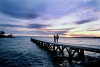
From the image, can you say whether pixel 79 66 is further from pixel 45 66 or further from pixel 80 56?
pixel 45 66

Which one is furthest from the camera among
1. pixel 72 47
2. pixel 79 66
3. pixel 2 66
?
pixel 72 47

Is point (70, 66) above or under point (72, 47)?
under

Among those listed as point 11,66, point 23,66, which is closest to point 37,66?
point 23,66

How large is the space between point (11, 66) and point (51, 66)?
14.3 feet

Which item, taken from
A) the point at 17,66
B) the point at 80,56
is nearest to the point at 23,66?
the point at 17,66

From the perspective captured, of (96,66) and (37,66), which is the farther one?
(37,66)

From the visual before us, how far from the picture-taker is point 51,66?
22.0ft

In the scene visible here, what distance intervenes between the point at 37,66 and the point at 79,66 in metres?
4.42

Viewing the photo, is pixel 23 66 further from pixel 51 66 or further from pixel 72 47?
pixel 72 47

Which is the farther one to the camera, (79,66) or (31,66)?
(31,66)

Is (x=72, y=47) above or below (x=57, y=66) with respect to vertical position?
above

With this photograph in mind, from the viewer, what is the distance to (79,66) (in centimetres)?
616

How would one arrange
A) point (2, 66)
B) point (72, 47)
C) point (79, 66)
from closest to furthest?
point (79, 66) < point (2, 66) < point (72, 47)

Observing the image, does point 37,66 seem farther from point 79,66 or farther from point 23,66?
point 79,66
